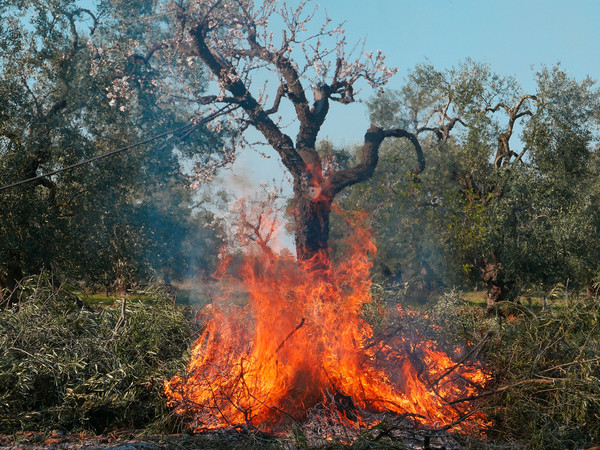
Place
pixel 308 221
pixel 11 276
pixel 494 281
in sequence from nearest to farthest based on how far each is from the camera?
pixel 308 221, pixel 11 276, pixel 494 281

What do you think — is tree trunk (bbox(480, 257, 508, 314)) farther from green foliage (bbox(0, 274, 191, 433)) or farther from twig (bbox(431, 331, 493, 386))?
green foliage (bbox(0, 274, 191, 433))

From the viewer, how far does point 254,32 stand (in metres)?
14.8

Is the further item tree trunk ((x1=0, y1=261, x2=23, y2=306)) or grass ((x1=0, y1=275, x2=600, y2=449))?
tree trunk ((x1=0, y1=261, x2=23, y2=306))

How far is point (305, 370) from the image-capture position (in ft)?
27.3

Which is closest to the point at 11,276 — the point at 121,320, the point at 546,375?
the point at 121,320

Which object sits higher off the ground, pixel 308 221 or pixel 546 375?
pixel 308 221

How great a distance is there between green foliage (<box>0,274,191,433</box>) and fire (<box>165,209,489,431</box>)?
1.64 ft

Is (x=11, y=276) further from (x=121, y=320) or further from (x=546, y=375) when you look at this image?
(x=546, y=375)

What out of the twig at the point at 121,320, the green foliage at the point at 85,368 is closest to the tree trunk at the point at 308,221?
the green foliage at the point at 85,368

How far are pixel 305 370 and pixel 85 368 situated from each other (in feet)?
10.2

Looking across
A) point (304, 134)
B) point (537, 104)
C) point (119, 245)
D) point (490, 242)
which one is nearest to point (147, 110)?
point (119, 245)

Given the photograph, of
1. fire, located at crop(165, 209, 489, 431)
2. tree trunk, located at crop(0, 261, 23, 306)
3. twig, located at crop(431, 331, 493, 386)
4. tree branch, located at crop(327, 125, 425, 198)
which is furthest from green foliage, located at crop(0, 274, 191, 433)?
tree trunk, located at crop(0, 261, 23, 306)

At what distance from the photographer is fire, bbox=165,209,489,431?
26.2 feet

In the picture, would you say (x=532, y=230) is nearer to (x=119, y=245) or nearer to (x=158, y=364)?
(x=119, y=245)
